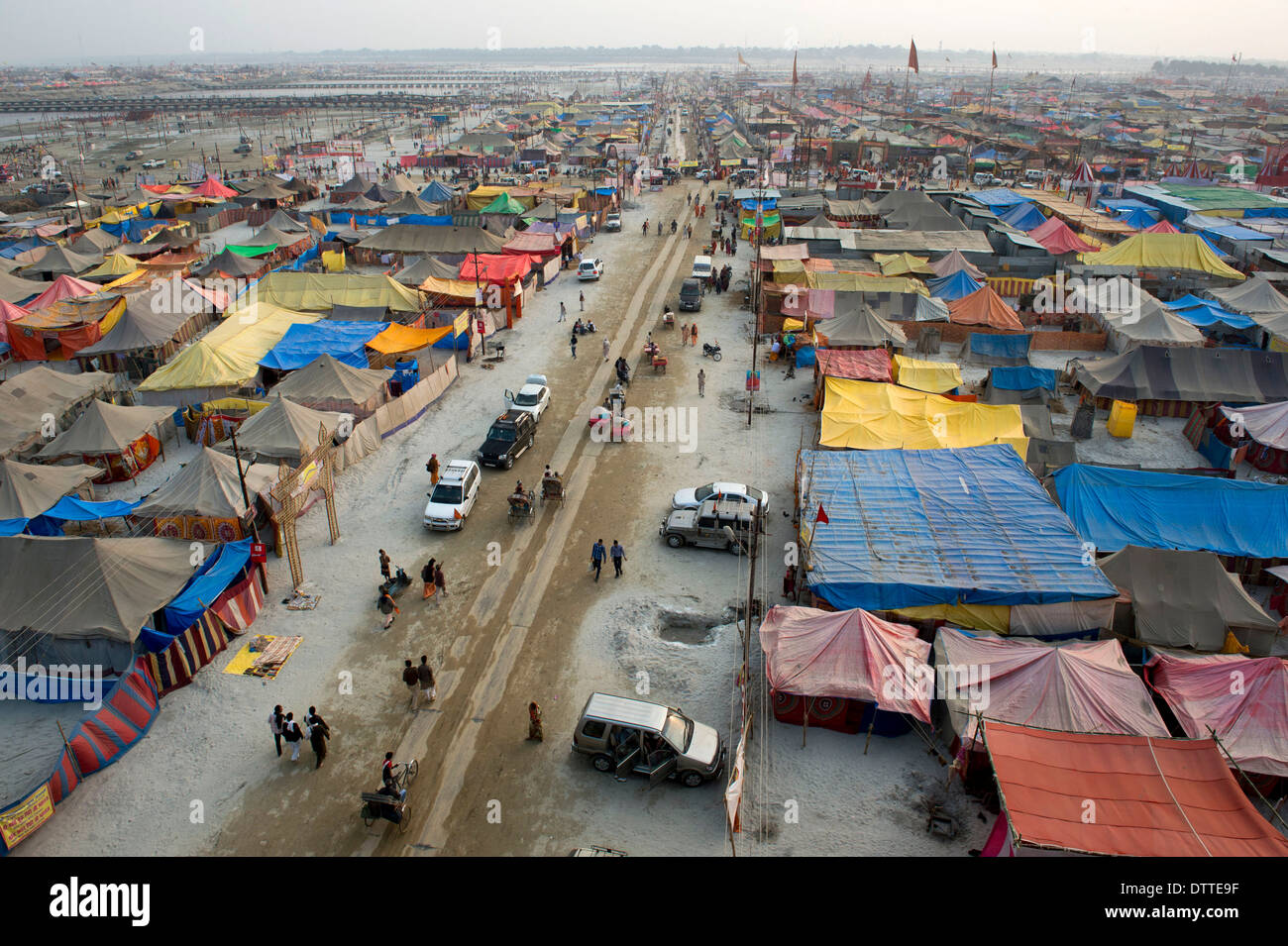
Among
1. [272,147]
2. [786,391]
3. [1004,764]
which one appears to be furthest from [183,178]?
[1004,764]

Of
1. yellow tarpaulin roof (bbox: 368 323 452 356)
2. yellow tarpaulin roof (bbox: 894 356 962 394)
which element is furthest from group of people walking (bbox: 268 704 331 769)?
yellow tarpaulin roof (bbox: 894 356 962 394)

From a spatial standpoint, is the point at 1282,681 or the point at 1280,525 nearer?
the point at 1282,681

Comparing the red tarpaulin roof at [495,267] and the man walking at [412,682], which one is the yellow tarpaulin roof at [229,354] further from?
the man walking at [412,682]

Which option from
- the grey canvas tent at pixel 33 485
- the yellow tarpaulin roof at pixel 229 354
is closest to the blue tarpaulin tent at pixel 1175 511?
the grey canvas tent at pixel 33 485

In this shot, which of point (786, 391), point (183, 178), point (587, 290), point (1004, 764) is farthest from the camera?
point (183, 178)

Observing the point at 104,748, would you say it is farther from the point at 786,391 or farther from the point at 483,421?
the point at 786,391

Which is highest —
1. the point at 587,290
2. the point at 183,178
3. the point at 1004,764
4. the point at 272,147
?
the point at 272,147

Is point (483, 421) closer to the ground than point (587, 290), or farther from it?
closer to the ground
